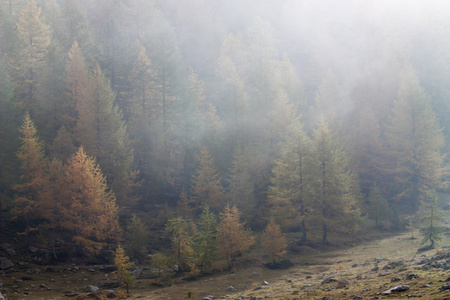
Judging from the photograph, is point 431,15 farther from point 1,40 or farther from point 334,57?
point 1,40

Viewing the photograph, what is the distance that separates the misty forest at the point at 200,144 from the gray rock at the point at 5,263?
1392mm

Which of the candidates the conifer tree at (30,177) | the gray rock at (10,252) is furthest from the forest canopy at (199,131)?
the gray rock at (10,252)

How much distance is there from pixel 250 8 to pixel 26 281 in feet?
279

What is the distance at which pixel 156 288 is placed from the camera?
20.7m

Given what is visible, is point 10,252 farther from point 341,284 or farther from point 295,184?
point 295,184

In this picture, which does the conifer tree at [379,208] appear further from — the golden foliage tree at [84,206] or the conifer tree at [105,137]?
the golden foliage tree at [84,206]

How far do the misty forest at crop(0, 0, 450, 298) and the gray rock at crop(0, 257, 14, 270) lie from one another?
139cm

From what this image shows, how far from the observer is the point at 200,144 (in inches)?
1665

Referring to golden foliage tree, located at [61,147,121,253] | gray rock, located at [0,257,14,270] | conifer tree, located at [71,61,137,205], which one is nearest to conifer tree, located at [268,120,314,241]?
conifer tree, located at [71,61,137,205]

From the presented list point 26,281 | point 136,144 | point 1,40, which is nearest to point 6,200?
point 26,281

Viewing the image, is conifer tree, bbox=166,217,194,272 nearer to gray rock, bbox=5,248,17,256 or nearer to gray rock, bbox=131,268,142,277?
gray rock, bbox=131,268,142,277

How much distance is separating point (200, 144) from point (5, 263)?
24.2m

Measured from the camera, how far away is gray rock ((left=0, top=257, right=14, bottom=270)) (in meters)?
22.3

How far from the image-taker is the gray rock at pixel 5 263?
22319 millimetres
